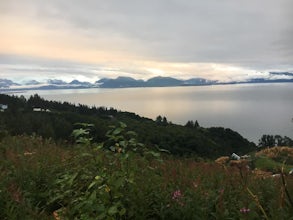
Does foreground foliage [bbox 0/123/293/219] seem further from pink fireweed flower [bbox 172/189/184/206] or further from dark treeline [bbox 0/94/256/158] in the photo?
dark treeline [bbox 0/94/256/158]

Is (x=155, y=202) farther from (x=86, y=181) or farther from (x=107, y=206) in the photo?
(x=86, y=181)

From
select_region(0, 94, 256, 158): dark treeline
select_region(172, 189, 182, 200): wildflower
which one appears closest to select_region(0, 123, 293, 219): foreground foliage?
select_region(172, 189, 182, 200): wildflower

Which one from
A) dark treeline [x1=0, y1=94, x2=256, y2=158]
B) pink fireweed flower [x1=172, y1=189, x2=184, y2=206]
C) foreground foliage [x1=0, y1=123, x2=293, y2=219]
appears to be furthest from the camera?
dark treeline [x1=0, y1=94, x2=256, y2=158]

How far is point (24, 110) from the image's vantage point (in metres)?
123

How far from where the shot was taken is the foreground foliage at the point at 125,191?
403 cm

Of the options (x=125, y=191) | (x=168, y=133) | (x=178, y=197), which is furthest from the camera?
(x=168, y=133)

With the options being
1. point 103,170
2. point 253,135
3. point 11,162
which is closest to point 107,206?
point 103,170

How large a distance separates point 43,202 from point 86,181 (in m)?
0.78

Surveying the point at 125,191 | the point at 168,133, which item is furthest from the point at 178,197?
the point at 168,133

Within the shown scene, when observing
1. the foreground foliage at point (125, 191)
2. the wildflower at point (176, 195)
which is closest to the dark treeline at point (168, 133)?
the foreground foliage at point (125, 191)

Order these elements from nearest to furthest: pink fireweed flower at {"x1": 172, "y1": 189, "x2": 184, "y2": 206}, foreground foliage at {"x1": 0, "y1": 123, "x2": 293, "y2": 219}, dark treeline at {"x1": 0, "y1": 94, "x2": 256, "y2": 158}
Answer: foreground foliage at {"x1": 0, "y1": 123, "x2": 293, "y2": 219}
pink fireweed flower at {"x1": 172, "y1": 189, "x2": 184, "y2": 206}
dark treeline at {"x1": 0, "y1": 94, "x2": 256, "y2": 158}

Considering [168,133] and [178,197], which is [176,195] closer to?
[178,197]

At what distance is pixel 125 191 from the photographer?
4305 mm

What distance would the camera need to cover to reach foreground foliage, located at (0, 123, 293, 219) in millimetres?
4031
